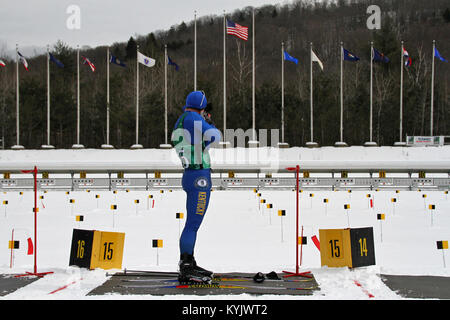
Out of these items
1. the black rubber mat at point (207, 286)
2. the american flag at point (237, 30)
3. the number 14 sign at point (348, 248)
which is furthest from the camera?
the american flag at point (237, 30)

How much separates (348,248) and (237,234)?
5.64 meters

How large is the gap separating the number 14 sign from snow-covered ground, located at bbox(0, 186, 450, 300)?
20 centimetres

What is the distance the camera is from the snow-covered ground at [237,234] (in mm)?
6141

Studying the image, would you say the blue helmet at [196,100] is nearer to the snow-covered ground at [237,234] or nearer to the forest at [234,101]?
the snow-covered ground at [237,234]

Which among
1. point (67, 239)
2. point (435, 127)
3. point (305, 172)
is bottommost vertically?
point (67, 239)

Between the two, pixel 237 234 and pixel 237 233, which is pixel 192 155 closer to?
pixel 237 234

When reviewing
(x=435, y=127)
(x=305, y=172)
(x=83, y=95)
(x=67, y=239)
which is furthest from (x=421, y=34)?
(x=67, y=239)

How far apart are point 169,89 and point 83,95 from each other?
532 inches

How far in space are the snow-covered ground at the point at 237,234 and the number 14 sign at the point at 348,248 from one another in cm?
20

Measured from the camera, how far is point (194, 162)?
20.3 ft

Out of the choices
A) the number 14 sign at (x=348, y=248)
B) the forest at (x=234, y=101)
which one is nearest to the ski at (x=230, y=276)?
the number 14 sign at (x=348, y=248)

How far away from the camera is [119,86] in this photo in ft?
204
